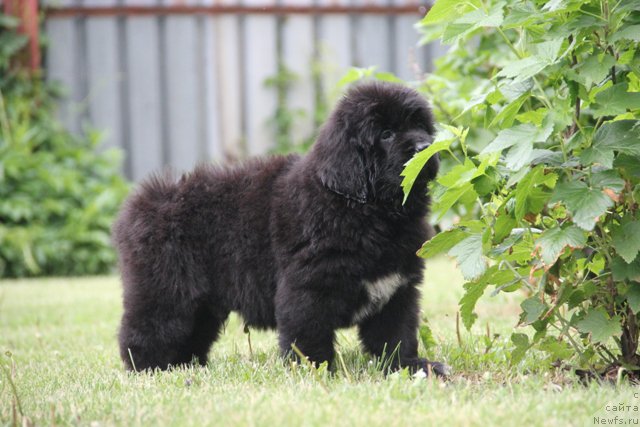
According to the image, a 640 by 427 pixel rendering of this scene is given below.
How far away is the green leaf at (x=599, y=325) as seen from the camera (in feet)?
8.23

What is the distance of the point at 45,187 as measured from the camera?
7.87 metres

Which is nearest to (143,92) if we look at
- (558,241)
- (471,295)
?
(471,295)

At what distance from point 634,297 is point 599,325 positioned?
0.45ft

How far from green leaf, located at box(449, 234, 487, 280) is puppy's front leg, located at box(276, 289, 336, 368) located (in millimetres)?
580

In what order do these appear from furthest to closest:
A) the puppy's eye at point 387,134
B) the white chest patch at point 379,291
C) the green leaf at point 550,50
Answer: the puppy's eye at point 387,134, the white chest patch at point 379,291, the green leaf at point 550,50

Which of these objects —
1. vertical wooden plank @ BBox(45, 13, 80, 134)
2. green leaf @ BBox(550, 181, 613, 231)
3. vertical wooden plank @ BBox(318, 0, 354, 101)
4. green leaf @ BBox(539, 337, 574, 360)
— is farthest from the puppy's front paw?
vertical wooden plank @ BBox(45, 13, 80, 134)

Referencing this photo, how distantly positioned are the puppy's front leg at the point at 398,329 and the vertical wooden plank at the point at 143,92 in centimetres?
583

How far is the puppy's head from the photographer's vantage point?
304 centimetres

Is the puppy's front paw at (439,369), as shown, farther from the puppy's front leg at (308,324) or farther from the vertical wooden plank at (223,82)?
the vertical wooden plank at (223,82)

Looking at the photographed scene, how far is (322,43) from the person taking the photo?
348 inches

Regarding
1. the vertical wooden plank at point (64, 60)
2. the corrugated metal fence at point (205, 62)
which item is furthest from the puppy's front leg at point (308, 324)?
Answer: the vertical wooden plank at point (64, 60)

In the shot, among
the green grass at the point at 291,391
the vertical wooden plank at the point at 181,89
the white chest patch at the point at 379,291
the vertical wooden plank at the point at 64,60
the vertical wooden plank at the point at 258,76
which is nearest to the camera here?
the green grass at the point at 291,391

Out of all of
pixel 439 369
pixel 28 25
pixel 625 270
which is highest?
pixel 28 25

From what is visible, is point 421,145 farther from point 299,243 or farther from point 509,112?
point 299,243
